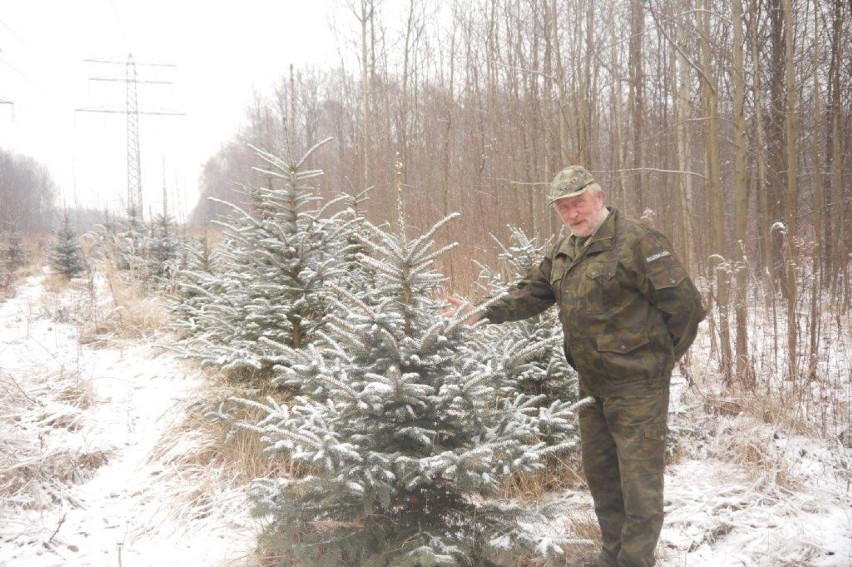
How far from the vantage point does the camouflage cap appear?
102 inches

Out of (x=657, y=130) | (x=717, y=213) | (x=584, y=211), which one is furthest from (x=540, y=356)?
(x=657, y=130)

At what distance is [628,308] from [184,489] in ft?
10.9

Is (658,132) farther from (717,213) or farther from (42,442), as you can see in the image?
(42,442)

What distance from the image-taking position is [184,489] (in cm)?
380

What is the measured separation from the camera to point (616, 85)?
12625 millimetres

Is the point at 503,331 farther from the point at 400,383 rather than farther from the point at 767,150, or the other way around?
the point at 767,150

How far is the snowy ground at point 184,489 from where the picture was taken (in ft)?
10.6

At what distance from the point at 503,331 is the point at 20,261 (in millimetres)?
16193

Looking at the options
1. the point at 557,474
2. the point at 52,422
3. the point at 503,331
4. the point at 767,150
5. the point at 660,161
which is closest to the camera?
the point at 557,474

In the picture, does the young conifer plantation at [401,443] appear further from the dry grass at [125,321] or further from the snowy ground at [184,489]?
the dry grass at [125,321]

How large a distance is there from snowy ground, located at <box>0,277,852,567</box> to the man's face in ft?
5.03

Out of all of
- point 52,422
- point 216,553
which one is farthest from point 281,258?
point 52,422

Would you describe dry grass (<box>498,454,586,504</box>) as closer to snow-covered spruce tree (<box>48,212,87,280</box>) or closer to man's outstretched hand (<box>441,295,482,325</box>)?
man's outstretched hand (<box>441,295,482,325</box>)

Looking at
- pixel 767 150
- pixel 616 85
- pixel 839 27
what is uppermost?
pixel 616 85
